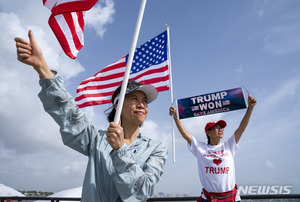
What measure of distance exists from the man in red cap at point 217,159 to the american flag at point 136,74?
2250 mm

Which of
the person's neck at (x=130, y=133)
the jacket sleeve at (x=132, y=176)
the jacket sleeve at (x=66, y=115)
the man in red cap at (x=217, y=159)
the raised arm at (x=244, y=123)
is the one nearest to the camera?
the jacket sleeve at (x=132, y=176)

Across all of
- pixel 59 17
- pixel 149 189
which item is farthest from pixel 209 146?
pixel 59 17

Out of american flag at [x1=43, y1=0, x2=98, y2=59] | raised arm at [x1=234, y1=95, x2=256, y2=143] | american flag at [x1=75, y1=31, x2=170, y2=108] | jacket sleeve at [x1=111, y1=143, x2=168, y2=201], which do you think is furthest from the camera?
american flag at [x1=75, y1=31, x2=170, y2=108]

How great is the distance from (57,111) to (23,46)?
44 cm

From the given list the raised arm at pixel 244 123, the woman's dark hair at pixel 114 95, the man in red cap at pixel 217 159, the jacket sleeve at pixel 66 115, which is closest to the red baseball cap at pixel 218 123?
the man in red cap at pixel 217 159

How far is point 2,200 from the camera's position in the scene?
5836mm

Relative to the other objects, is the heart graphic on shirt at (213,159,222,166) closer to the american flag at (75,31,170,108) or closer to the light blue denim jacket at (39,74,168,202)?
the light blue denim jacket at (39,74,168,202)

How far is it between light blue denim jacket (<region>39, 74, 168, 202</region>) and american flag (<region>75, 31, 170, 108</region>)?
466 centimetres

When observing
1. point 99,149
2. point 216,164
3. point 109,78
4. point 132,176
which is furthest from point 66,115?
point 109,78

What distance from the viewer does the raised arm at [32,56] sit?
1.41 m

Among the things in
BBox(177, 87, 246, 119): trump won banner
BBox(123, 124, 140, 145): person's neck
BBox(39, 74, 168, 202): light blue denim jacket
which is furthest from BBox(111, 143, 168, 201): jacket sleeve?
BBox(177, 87, 246, 119): trump won banner

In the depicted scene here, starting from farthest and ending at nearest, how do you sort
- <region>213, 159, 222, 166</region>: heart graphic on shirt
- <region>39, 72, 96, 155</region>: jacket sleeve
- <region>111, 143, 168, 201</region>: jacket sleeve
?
<region>213, 159, 222, 166</region>: heart graphic on shirt → <region>39, 72, 96, 155</region>: jacket sleeve → <region>111, 143, 168, 201</region>: jacket sleeve

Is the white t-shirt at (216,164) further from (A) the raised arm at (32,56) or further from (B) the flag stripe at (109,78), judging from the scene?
(A) the raised arm at (32,56)

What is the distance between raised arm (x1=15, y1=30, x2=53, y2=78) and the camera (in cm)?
141
